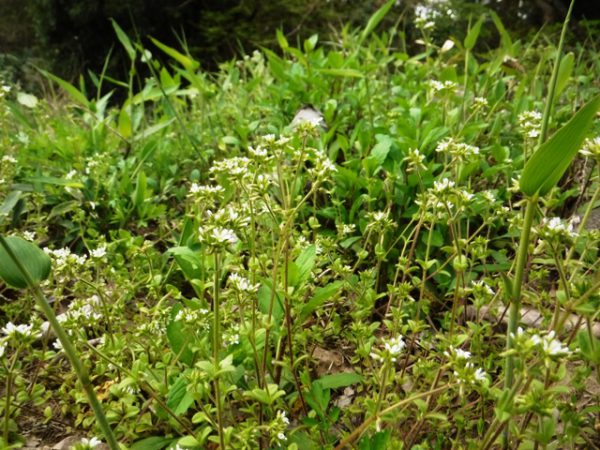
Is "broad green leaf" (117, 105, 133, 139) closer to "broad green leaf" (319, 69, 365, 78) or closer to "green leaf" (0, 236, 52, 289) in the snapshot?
"broad green leaf" (319, 69, 365, 78)

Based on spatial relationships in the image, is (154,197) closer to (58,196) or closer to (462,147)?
(58,196)

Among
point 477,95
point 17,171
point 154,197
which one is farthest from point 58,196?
point 477,95

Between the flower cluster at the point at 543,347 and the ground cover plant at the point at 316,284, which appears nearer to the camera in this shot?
the flower cluster at the point at 543,347

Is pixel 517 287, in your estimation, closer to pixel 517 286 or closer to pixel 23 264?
pixel 517 286

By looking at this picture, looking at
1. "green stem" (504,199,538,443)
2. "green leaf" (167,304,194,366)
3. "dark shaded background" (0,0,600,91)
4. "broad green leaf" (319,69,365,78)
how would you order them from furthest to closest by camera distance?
"dark shaded background" (0,0,600,91) < "broad green leaf" (319,69,365,78) < "green leaf" (167,304,194,366) < "green stem" (504,199,538,443)

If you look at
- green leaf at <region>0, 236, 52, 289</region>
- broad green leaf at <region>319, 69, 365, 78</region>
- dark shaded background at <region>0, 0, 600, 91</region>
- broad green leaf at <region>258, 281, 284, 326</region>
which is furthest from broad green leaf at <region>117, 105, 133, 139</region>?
dark shaded background at <region>0, 0, 600, 91</region>

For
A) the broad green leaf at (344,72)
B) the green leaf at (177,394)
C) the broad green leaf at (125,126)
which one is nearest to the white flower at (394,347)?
the green leaf at (177,394)

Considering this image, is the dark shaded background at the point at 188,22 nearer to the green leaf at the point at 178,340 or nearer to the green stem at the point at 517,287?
the green leaf at the point at 178,340
